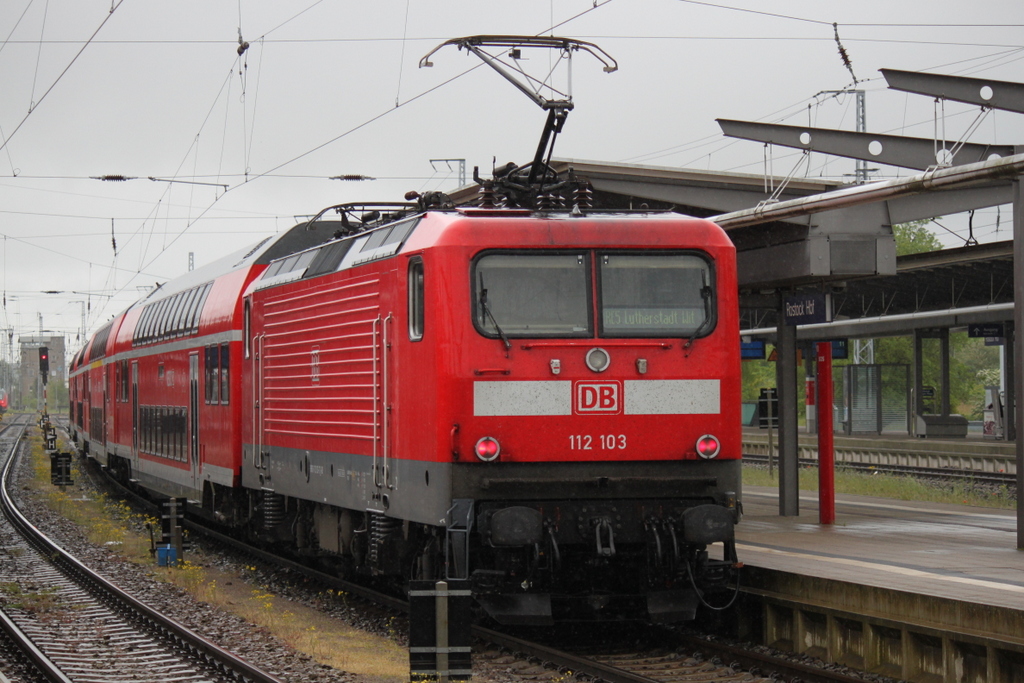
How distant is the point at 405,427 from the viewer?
9.97 m

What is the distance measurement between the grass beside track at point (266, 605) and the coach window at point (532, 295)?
2.69 meters

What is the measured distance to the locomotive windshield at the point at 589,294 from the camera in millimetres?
9500

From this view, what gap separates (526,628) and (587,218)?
3.61 m

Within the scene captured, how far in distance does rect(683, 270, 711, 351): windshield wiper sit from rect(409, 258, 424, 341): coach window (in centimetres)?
203

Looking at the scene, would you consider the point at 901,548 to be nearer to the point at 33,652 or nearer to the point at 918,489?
the point at 33,652

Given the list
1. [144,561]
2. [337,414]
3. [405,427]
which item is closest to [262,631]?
[337,414]

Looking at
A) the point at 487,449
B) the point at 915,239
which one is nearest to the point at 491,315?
the point at 487,449

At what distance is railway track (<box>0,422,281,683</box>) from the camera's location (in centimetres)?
977

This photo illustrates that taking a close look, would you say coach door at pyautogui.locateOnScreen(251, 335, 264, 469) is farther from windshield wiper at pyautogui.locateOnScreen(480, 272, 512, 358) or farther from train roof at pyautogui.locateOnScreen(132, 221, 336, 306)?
windshield wiper at pyautogui.locateOnScreen(480, 272, 512, 358)

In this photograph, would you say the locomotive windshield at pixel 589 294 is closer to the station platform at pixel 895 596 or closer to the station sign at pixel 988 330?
the station platform at pixel 895 596

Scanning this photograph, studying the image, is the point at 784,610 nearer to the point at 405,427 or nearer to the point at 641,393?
the point at 641,393

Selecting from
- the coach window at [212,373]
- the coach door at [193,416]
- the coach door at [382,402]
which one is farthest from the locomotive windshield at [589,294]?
the coach door at [193,416]

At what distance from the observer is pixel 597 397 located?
9500 millimetres

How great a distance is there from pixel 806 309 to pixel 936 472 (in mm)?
12739
